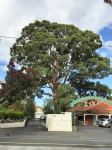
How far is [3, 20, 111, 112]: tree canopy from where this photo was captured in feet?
227

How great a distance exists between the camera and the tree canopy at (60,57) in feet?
227

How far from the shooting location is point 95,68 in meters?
71.6

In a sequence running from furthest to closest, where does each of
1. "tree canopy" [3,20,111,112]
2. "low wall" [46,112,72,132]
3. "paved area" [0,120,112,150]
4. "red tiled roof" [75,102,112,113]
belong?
"red tiled roof" [75,102,112,113]
"tree canopy" [3,20,111,112]
"low wall" [46,112,72,132]
"paved area" [0,120,112,150]

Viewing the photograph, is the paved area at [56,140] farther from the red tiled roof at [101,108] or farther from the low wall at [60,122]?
the red tiled roof at [101,108]

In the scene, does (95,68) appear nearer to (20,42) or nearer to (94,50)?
(94,50)

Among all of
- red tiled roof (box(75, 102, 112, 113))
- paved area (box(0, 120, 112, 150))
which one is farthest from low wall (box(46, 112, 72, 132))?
red tiled roof (box(75, 102, 112, 113))

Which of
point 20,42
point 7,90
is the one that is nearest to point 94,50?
point 20,42

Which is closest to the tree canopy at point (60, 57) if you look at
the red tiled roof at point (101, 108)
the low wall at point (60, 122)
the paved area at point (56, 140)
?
the low wall at point (60, 122)

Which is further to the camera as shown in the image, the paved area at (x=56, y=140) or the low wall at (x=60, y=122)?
the low wall at (x=60, y=122)

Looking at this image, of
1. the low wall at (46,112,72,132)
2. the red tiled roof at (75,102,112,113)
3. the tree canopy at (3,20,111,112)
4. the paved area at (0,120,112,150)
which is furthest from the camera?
the red tiled roof at (75,102,112,113)

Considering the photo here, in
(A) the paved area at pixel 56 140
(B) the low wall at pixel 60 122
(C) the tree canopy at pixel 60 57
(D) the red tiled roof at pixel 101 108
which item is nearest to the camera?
(A) the paved area at pixel 56 140

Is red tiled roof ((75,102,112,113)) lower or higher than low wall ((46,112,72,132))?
higher

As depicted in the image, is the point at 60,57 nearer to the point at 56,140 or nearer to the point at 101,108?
the point at 101,108

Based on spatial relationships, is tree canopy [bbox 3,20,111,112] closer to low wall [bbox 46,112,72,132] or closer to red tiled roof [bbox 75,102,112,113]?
low wall [bbox 46,112,72,132]
